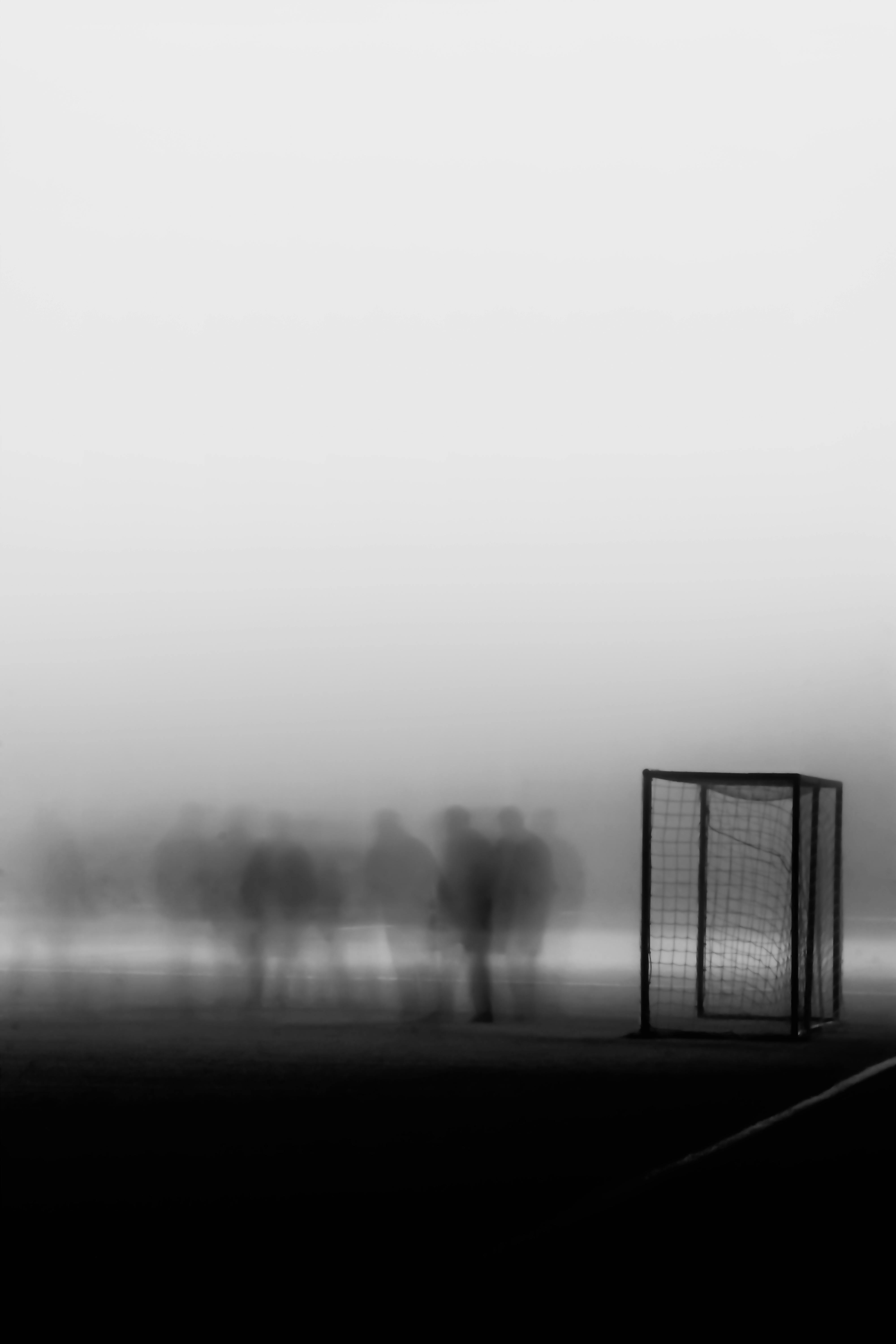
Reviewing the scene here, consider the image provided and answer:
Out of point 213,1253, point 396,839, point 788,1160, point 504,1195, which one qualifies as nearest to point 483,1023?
point 396,839

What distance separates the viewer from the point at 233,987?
813 inches

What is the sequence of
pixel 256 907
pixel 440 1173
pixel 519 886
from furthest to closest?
pixel 256 907
pixel 519 886
pixel 440 1173

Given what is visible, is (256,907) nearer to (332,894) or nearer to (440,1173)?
(332,894)

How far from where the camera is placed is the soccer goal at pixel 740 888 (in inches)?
665

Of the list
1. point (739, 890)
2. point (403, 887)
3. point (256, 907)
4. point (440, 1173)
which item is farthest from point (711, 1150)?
point (739, 890)

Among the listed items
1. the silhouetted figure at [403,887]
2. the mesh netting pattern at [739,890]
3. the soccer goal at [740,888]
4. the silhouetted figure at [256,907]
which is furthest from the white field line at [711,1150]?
the silhouetted figure at [256,907]

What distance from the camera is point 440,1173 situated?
310 inches

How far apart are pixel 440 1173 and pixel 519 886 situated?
8.26m

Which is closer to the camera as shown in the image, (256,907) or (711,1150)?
(711,1150)

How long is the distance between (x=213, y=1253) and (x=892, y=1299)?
1850 mm

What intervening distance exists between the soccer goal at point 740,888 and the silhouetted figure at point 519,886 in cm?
90

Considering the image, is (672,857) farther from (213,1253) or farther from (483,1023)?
(213,1253)

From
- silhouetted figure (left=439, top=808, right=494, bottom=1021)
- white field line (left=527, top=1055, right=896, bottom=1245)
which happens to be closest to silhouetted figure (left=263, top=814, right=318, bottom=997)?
silhouetted figure (left=439, top=808, right=494, bottom=1021)

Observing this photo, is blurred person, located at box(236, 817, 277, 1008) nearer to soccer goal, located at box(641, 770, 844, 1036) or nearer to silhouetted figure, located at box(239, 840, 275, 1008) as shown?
silhouetted figure, located at box(239, 840, 275, 1008)
